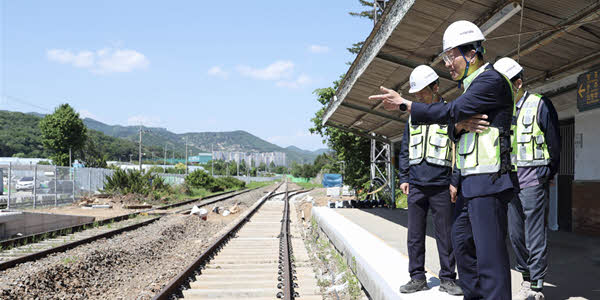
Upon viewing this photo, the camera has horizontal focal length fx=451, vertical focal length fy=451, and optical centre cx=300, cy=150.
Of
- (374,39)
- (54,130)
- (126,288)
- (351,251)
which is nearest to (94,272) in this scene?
(126,288)

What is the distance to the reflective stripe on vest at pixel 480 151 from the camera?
2.78 meters

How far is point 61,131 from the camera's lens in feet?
201

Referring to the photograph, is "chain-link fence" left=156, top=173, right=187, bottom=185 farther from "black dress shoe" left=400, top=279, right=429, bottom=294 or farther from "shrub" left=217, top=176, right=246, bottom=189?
"black dress shoe" left=400, top=279, right=429, bottom=294

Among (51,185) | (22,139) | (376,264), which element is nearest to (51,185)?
(51,185)

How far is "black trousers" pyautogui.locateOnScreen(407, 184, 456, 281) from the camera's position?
407 centimetres

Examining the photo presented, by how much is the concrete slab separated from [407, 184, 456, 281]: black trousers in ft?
0.79

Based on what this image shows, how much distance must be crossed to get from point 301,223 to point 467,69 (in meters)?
14.5

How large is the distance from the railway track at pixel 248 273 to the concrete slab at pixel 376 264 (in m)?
0.77

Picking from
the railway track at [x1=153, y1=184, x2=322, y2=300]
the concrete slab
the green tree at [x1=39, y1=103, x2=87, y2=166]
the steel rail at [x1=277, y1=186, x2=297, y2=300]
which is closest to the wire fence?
the railway track at [x1=153, y1=184, x2=322, y2=300]

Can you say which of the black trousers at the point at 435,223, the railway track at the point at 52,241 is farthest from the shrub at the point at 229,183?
the black trousers at the point at 435,223

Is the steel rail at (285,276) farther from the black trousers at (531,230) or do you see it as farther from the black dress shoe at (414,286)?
the black trousers at (531,230)

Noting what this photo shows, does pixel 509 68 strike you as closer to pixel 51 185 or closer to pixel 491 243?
pixel 491 243

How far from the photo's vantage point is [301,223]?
1702 centimetres

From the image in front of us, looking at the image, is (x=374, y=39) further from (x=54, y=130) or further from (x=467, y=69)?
(x=54, y=130)
